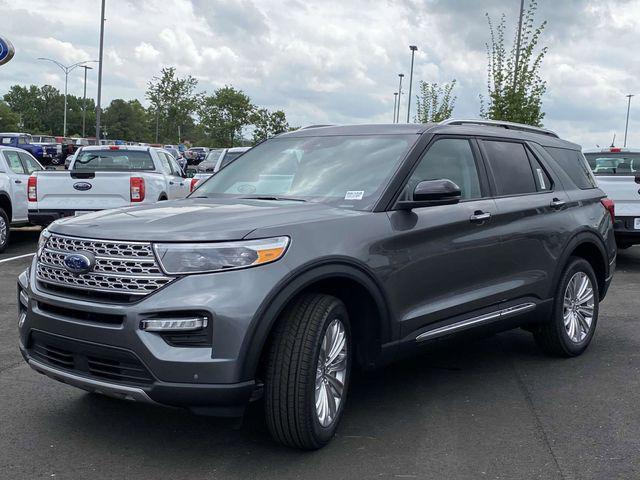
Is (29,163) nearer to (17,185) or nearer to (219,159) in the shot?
(17,185)

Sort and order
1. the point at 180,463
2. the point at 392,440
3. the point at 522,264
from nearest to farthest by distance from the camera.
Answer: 1. the point at 180,463
2. the point at 392,440
3. the point at 522,264

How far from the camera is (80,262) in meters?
3.85

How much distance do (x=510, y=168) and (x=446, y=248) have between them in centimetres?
127

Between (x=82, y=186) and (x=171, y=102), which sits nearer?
(x=82, y=186)

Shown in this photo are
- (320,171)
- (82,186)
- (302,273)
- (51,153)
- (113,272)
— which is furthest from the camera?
(51,153)

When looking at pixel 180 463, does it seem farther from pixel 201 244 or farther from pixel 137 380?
pixel 201 244

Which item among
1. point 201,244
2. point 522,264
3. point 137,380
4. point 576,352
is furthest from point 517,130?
point 137,380

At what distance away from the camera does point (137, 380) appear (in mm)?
3742

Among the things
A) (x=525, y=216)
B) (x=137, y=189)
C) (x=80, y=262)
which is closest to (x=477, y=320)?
(x=525, y=216)

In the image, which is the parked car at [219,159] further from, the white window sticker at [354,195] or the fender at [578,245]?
the white window sticker at [354,195]

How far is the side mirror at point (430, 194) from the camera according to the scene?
451 cm

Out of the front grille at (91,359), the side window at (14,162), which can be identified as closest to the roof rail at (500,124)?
the front grille at (91,359)

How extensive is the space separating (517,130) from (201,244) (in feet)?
11.2

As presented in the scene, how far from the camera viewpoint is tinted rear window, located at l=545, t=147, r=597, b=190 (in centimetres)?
646
